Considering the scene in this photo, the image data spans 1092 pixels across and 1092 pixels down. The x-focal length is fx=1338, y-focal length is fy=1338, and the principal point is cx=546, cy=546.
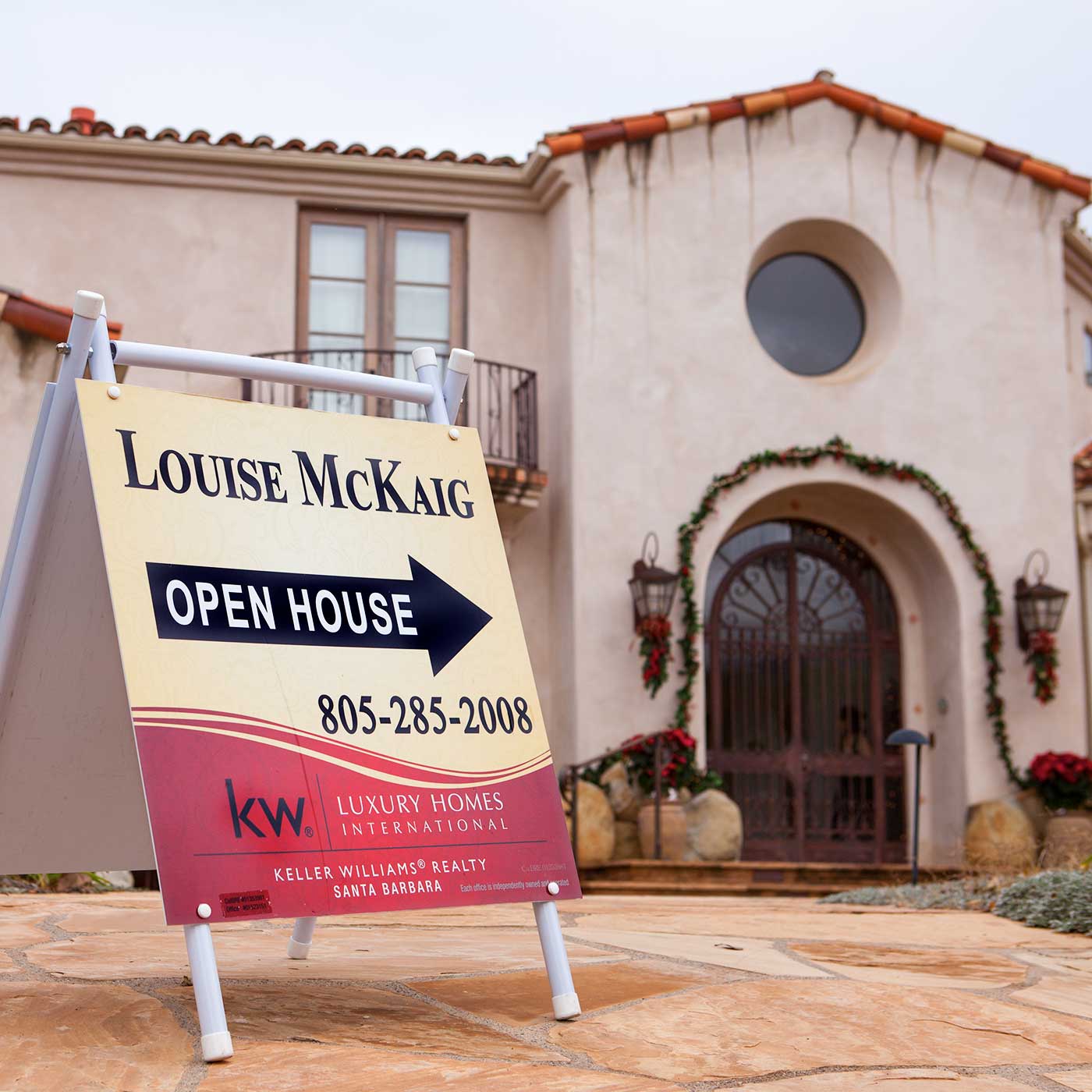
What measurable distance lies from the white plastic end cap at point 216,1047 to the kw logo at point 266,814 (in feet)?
1.14

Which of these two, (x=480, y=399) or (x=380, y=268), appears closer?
(x=480, y=399)

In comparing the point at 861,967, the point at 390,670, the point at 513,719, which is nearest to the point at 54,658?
the point at 390,670

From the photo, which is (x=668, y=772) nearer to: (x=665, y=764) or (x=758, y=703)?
(x=665, y=764)

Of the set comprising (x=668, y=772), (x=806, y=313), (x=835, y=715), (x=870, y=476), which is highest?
(x=806, y=313)

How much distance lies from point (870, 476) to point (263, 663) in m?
10.4

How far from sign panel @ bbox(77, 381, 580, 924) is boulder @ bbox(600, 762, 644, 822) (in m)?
8.33

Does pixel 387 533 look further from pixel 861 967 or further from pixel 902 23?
pixel 902 23

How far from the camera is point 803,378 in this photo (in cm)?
1244

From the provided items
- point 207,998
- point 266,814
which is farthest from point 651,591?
point 207,998

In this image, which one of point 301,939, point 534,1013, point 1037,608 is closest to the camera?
point 534,1013

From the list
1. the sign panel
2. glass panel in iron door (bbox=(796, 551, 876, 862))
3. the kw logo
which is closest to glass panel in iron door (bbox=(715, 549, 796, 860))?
glass panel in iron door (bbox=(796, 551, 876, 862))

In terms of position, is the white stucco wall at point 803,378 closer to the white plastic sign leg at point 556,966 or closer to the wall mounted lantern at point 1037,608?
the wall mounted lantern at point 1037,608

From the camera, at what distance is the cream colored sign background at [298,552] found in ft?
8.30

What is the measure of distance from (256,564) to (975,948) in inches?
121
